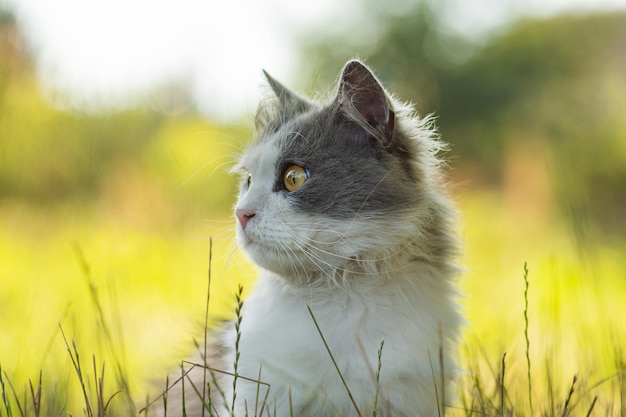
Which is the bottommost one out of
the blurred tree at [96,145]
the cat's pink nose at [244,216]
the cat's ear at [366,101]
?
the cat's pink nose at [244,216]

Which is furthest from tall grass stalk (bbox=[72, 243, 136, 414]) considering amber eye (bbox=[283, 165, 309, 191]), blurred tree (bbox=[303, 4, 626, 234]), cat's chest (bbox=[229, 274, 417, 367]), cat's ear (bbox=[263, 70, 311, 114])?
blurred tree (bbox=[303, 4, 626, 234])

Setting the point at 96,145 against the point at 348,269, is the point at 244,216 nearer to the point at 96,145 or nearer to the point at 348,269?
the point at 348,269

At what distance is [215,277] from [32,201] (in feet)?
13.9

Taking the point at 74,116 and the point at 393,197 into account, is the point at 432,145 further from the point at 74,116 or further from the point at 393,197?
the point at 74,116

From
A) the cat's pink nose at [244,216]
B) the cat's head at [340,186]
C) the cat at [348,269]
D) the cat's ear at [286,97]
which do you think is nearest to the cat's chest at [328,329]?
the cat at [348,269]

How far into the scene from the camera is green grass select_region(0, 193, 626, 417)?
7.84 feet

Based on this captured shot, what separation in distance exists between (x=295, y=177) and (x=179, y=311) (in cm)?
316

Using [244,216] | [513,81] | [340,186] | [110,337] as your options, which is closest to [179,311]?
[110,337]

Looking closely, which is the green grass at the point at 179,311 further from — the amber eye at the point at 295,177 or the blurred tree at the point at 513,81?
the blurred tree at the point at 513,81

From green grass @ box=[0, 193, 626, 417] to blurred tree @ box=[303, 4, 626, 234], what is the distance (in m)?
2.65

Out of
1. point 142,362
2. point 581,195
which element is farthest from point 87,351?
point 581,195

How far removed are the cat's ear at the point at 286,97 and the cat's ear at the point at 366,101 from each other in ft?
1.25

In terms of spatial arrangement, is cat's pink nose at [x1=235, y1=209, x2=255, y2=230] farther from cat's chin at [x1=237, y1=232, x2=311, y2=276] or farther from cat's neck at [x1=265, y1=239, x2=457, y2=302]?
cat's neck at [x1=265, y1=239, x2=457, y2=302]

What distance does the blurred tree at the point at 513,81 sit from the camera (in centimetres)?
1023
